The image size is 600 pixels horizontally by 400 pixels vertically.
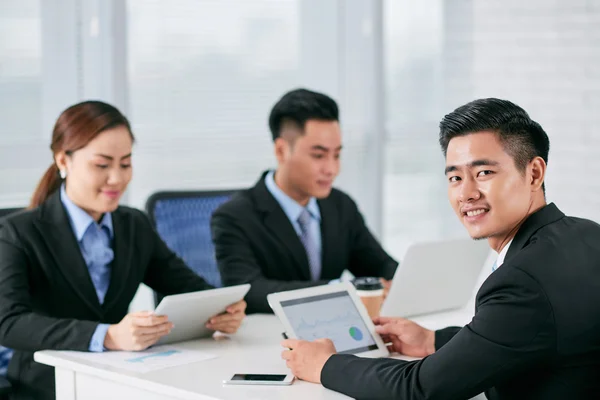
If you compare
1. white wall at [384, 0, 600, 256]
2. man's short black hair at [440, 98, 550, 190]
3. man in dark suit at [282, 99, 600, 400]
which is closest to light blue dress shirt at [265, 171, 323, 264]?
man in dark suit at [282, 99, 600, 400]

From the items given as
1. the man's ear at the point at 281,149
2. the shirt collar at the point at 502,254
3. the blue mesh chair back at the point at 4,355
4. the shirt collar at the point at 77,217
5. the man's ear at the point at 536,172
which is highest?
the man's ear at the point at 536,172

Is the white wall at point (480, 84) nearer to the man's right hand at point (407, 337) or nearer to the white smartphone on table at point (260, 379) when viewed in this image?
the man's right hand at point (407, 337)

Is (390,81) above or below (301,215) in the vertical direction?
above

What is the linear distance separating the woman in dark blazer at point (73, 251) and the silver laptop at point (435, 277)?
489 mm

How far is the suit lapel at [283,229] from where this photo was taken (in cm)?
325

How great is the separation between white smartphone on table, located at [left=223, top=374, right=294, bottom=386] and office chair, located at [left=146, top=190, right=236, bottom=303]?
1.32 m

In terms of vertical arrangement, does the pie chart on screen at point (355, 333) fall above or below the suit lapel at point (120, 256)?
below

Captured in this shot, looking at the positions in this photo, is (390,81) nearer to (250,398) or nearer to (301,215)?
(301,215)

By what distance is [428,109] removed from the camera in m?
5.72

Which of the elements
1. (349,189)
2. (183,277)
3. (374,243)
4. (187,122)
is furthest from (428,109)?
(183,277)

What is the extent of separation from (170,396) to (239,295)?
1.73 ft

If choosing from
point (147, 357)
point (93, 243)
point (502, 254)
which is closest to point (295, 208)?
point (93, 243)

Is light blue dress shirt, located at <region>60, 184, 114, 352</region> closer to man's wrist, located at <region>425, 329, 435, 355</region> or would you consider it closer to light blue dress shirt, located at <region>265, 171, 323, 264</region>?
light blue dress shirt, located at <region>265, 171, 323, 264</region>

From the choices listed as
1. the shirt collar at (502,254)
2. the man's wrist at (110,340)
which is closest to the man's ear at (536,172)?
the shirt collar at (502,254)
